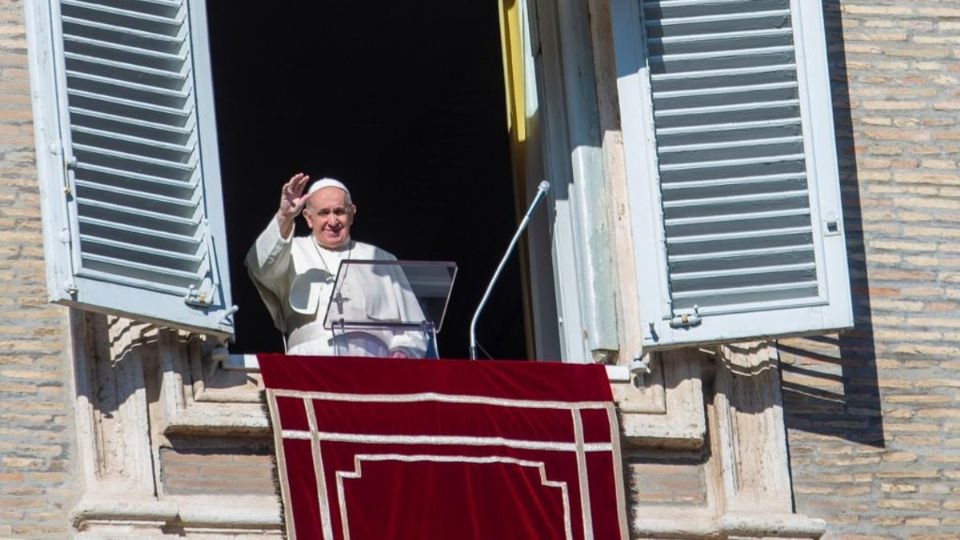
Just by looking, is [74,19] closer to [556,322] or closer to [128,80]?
[128,80]

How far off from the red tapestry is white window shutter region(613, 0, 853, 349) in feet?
1.38

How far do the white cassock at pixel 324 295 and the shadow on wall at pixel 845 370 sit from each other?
3.91 ft

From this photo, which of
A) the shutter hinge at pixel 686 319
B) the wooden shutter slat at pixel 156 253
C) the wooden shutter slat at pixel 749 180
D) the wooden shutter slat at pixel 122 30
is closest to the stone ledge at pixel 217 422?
the wooden shutter slat at pixel 156 253

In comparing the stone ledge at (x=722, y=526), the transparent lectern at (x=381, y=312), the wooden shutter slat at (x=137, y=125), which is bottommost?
the stone ledge at (x=722, y=526)

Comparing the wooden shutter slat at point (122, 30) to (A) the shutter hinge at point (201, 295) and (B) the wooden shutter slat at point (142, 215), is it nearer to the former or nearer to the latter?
(B) the wooden shutter slat at point (142, 215)

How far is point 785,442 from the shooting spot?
11547 mm

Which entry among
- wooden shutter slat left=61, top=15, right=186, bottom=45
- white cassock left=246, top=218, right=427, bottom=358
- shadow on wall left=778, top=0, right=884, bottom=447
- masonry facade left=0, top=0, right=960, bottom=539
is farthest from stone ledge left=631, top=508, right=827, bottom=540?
wooden shutter slat left=61, top=15, right=186, bottom=45

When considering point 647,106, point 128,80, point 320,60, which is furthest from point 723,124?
point 320,60

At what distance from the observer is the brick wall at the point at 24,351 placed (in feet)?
35.8

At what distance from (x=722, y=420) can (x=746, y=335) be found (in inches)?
11.1

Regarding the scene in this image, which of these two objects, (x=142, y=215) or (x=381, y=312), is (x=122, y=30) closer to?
(x=142, y=215)

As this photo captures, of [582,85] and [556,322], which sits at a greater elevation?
[582,85]

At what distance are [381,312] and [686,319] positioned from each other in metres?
0.94

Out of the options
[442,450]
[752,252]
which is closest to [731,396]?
[752,252]
